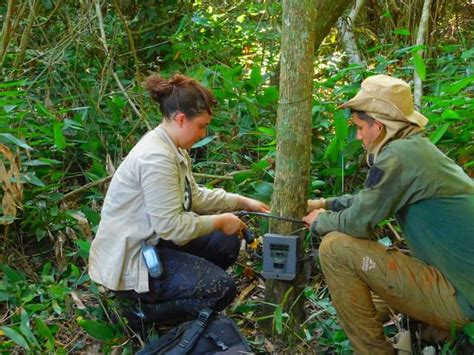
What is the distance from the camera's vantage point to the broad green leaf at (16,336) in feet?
10.8

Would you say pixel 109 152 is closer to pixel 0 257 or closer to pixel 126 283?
pixel 0 257

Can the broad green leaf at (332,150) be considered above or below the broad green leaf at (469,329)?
above

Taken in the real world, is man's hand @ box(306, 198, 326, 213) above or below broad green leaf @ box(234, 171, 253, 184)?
above

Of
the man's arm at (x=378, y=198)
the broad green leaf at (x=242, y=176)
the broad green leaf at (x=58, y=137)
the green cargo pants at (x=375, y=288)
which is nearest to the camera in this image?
the man's arm at (x=378, y=198)

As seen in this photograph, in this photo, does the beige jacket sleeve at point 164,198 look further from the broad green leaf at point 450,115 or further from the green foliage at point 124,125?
the broad green leaf at point 450,115

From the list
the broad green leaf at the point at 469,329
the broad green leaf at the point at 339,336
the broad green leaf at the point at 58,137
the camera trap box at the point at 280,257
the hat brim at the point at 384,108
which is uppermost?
the hat brim at the point at 384,108

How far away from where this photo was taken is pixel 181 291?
10.9 ft

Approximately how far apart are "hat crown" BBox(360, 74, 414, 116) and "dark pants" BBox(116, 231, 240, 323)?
47.3 inches

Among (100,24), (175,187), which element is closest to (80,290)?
(175,187)

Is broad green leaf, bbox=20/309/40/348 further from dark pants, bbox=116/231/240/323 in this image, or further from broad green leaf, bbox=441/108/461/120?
broad green leaf, bbox=441/108/461/120

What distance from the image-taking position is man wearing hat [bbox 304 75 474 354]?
284 centimetres

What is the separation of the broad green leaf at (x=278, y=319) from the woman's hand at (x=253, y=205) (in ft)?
1.96

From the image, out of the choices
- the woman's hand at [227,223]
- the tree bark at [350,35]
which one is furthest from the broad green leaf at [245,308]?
the tree bark at [350,35]

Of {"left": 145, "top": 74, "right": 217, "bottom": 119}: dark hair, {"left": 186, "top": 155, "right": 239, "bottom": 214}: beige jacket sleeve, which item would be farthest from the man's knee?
{"left": 145, "top": 74, "right": 217, "bottom": 119}: dark hair
